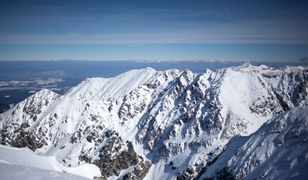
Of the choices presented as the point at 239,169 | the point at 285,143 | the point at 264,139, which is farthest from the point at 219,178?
the point at 285,143

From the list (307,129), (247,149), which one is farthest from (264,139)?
(307,129)

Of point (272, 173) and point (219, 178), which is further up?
point (272, 173)

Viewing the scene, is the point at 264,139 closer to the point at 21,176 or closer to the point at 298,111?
the point at 298,111

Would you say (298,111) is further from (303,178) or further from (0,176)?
(0,176)

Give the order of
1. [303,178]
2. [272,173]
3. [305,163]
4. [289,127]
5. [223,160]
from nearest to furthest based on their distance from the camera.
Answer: [303,178] < [305,163] < [272,173] < [289,127] < [223,160]

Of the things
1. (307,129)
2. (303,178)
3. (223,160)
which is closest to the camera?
(303,178)

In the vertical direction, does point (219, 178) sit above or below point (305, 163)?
below

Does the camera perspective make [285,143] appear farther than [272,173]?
Yes

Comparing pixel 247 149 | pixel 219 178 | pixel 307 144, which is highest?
pixel 307 144

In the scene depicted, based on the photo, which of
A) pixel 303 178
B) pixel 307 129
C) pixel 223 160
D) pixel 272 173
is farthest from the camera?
pixel 223 160
